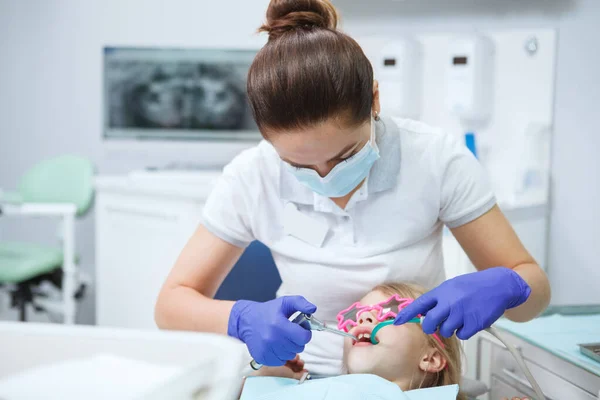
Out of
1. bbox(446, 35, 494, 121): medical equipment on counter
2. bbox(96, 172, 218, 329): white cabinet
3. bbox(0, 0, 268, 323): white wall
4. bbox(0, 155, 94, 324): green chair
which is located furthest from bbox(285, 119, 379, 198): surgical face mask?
bbox(0, 0, 268, 323): white wall

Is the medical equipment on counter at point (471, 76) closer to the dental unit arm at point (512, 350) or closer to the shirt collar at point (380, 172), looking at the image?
the shirt collar at point (380, 172)

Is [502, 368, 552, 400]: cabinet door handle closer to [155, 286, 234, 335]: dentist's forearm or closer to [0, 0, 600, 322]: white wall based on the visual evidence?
[155, 286, 234, 335]: dentist's forearm

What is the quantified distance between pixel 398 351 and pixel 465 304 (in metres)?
0.20

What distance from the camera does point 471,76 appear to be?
2.38 m

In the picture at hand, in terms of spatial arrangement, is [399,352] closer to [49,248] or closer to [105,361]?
[105,361]

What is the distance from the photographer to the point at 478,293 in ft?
3.32

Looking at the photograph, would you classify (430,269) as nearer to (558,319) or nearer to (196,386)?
(558,319)

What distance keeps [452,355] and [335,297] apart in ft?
0.85

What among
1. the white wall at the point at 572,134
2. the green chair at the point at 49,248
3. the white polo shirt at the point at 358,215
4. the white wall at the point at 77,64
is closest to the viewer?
the white polo shirt at the point at 358,215

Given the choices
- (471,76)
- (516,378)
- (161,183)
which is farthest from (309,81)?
(161,183)

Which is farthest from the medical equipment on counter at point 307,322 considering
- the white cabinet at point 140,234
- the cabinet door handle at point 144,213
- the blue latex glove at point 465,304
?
the cabinet door handle at point 144,213

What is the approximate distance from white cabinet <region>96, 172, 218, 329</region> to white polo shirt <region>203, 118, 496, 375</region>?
1022 mm

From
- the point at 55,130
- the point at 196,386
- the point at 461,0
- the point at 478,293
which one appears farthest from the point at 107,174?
the point at 196,386

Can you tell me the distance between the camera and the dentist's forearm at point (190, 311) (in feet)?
3.87
